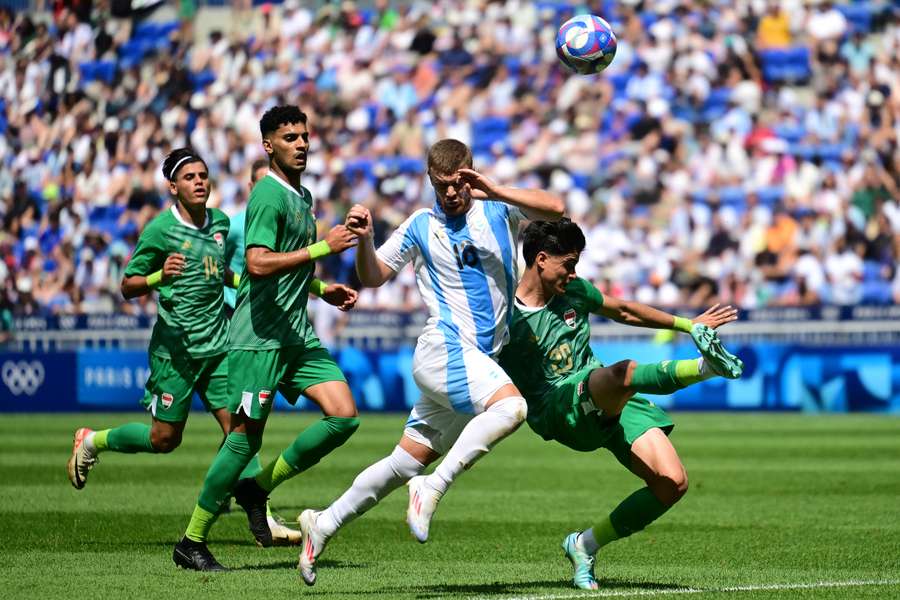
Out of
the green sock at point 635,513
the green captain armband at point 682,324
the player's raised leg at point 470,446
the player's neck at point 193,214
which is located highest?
the player's neck at point 193,214

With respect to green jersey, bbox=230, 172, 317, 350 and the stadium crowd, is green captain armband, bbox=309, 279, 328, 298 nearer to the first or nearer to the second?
green jersey, bbox=230, 172, 317, 350

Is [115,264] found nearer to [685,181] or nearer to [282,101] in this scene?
[282,101]

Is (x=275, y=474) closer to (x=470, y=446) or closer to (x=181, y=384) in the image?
(x=181, y=384)

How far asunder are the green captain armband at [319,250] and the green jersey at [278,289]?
407mm

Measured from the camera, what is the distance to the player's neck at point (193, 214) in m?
10.1

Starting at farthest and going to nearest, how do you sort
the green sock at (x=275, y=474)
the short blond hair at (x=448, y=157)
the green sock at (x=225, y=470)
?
1. the green sock at (x=275, y=474)
2. the green sock at (x=225, y=470)
3. the short blond hair at (x=448, y=157)

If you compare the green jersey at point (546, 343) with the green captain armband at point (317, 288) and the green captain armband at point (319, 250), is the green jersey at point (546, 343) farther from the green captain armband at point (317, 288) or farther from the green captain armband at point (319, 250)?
the green captain armband at point (317, 288)

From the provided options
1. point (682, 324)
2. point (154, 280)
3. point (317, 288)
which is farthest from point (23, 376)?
point (682, 324)

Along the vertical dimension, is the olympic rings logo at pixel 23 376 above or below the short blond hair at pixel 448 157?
below

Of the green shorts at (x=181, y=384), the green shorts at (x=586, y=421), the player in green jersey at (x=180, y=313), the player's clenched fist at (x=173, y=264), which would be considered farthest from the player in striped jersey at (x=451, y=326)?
the green shorts at (x=181, y=384)

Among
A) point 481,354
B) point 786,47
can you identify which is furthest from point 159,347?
point 786,47

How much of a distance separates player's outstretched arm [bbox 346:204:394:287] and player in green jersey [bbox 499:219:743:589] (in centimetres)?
79

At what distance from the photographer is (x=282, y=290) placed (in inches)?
329

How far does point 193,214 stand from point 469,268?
3.03 meters
